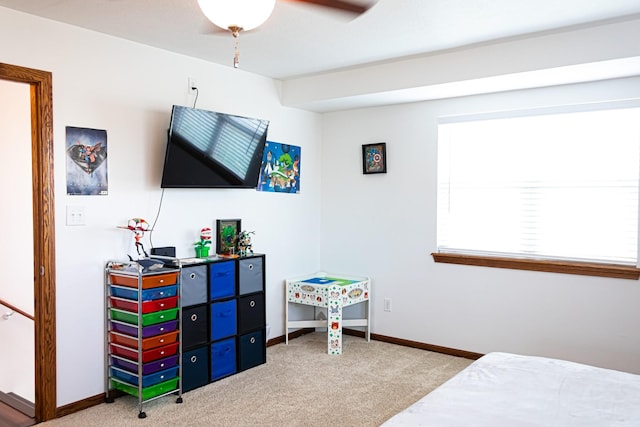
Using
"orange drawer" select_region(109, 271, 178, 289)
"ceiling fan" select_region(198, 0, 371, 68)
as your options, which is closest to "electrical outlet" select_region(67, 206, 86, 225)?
"orange drawer" select_region(109, 271, 178, 289)

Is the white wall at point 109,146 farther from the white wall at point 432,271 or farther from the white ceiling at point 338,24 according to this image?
the white wall at point 432,271

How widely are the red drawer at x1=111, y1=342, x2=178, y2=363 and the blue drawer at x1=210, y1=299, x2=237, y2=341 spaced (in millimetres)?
379

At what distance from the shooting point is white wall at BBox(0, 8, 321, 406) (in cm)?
317

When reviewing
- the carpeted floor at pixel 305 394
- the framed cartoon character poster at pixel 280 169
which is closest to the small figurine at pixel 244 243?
the framed cartoon character poster at pixel 280 169

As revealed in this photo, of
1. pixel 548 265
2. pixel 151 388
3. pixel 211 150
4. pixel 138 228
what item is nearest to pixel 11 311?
pixel 138 228

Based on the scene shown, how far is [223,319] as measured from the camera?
3.82 m

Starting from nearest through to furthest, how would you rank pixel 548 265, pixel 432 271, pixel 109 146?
pixel 109 146
pixel 548 265
pixel 432 271

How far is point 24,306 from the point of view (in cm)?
363

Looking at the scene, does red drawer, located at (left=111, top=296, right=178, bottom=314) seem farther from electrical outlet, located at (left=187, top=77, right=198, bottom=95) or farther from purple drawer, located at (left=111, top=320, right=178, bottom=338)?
electrical outlet, located at (left=187, top=77, right=198, bottom=95)

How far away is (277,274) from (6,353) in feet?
7.27

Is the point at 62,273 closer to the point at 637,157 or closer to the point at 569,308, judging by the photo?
the point at 569,308

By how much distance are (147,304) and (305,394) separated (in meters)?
1.23

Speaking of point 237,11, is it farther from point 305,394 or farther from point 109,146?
point 305,394

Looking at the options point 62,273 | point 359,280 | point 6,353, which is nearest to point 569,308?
point 359,280
